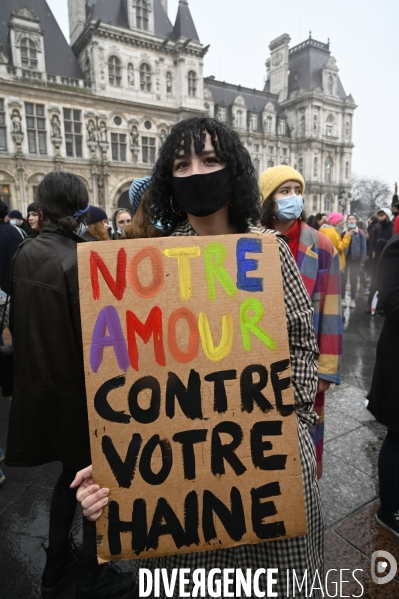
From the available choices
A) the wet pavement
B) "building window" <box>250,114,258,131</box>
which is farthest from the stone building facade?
the wet pavement

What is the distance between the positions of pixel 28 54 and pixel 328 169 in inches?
1242

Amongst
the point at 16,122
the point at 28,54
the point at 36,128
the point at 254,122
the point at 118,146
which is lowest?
the point at 118,146

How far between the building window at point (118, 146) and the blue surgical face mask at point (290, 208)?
2350cm

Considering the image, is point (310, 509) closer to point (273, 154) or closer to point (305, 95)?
point (273, 154)

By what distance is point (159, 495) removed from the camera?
97cm

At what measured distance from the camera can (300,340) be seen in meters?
1.19

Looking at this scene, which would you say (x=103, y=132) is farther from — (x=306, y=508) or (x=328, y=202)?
(x=328, y=202)

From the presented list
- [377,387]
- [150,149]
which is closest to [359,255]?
[377,387]

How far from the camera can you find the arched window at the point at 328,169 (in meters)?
41.0

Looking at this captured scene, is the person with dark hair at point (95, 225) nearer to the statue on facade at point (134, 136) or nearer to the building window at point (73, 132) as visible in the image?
the building window at point (73, 132)

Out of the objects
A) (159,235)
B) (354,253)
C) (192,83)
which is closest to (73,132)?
(192,83)

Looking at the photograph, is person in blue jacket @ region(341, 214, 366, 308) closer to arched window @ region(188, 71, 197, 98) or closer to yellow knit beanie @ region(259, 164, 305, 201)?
yellow knit beanie @ region(259, 164, 305, 201)

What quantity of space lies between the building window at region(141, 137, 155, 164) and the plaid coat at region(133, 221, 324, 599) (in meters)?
25.3

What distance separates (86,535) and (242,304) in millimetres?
1476
